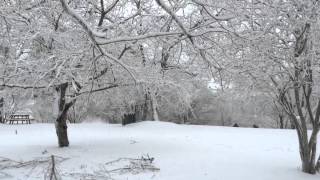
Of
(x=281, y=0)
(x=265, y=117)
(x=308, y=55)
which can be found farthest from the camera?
(x=265, y=117)

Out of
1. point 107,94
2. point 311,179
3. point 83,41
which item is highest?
point 83,41

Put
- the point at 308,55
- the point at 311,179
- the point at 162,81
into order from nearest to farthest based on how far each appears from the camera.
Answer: the point at 308,55, the point at 311,179, the point at 162,81

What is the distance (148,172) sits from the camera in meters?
9.16

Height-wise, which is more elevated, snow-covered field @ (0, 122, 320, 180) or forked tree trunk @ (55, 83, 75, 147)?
forked tree trunk @ (55, 83, 75, 147)

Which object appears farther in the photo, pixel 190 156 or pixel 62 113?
pixel 62 113

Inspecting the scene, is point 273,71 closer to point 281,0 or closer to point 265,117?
point 281,0

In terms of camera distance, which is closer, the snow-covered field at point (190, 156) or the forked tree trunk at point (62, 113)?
the snow-covered field at point (190, 156)

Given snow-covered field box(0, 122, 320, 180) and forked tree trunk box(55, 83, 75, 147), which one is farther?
forked tree trunk box(55, 83, 75, 147)

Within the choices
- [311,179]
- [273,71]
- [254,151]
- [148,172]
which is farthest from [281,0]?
[254,151]

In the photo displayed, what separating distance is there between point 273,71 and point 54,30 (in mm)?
Answer: 5075

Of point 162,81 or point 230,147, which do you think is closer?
point 162,81

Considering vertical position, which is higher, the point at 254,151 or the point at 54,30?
the point at 54,30

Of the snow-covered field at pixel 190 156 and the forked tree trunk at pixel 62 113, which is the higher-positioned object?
the forked tree trunk at pixel 62 113

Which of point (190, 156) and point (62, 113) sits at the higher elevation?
point (62, 113)
